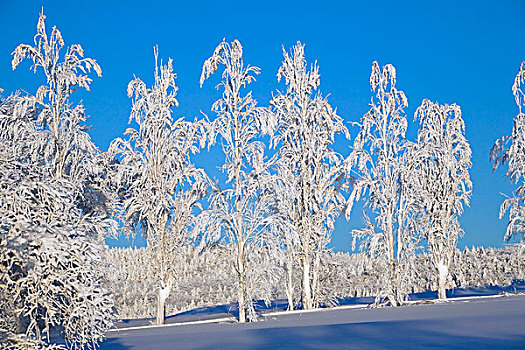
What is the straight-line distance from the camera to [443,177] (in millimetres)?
23891

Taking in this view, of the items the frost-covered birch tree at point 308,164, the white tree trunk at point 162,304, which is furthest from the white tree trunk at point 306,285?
the white tree trunk at point 162,304

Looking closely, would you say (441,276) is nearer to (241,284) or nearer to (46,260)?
(241,284)

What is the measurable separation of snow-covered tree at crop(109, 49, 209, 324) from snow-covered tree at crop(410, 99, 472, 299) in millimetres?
9612

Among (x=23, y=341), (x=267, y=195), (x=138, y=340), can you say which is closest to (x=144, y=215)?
(x=267, y=195)

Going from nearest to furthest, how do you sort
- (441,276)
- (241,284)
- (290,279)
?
(241,284)
(290,279)
(441,276)

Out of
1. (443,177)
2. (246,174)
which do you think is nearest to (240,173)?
(246,174)

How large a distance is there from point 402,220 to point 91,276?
11702mm

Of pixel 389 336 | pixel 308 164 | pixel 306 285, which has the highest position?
pixel 308 164

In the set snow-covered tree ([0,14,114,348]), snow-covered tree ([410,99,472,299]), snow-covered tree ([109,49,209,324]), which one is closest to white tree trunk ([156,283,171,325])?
snow-covered tree ([109,49,209,324])

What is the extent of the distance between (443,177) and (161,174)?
1181cm

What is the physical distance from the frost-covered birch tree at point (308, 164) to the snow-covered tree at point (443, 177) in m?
4.65

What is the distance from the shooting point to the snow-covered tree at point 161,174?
19469 mm

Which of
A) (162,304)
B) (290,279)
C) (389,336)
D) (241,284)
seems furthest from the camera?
(290,279)

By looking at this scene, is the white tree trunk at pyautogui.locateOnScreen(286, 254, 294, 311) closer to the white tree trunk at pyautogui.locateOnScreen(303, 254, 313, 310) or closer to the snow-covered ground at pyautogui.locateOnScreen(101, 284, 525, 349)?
the white tree trunk at pyautogui.locateOnScreen(303, 254, 313, 310)
